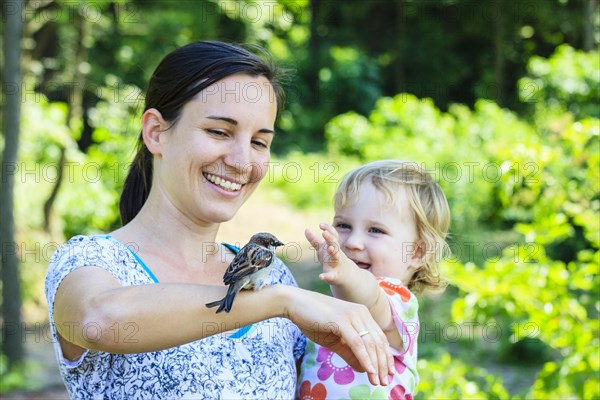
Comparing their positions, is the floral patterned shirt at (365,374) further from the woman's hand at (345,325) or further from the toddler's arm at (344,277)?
the woman's hand at (345,325)

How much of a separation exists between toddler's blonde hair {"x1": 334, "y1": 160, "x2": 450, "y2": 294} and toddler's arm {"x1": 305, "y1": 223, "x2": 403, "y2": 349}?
0.40 meters

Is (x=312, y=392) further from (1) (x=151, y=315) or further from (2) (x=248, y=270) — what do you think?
(1) (x=151, y=315)

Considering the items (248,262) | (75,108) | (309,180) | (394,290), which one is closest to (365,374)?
(394,290)

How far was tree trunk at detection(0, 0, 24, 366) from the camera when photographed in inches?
258

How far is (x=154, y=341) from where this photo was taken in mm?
1353

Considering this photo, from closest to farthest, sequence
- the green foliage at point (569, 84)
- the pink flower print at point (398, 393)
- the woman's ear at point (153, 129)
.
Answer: the woman's ear at point (153, 129) < the pink flower print at point (398, 393) < the green foliage at point (569, 84)

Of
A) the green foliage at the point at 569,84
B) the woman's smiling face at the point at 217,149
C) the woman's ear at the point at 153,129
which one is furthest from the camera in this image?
the green foliage at the point at 569,84

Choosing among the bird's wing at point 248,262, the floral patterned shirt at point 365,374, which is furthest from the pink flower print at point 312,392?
the bird's wing at point 248,262

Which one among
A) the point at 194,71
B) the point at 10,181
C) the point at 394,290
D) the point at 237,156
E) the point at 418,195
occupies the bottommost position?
the point at 10,181

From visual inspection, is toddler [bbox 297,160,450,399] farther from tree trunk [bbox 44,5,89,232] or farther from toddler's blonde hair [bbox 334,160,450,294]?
tree trunk [bbox 44,5,89,232]

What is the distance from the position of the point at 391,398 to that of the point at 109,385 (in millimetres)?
762

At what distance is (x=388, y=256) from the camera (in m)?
2.09

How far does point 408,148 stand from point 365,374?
814cm

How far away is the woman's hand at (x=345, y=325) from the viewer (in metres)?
1.41
